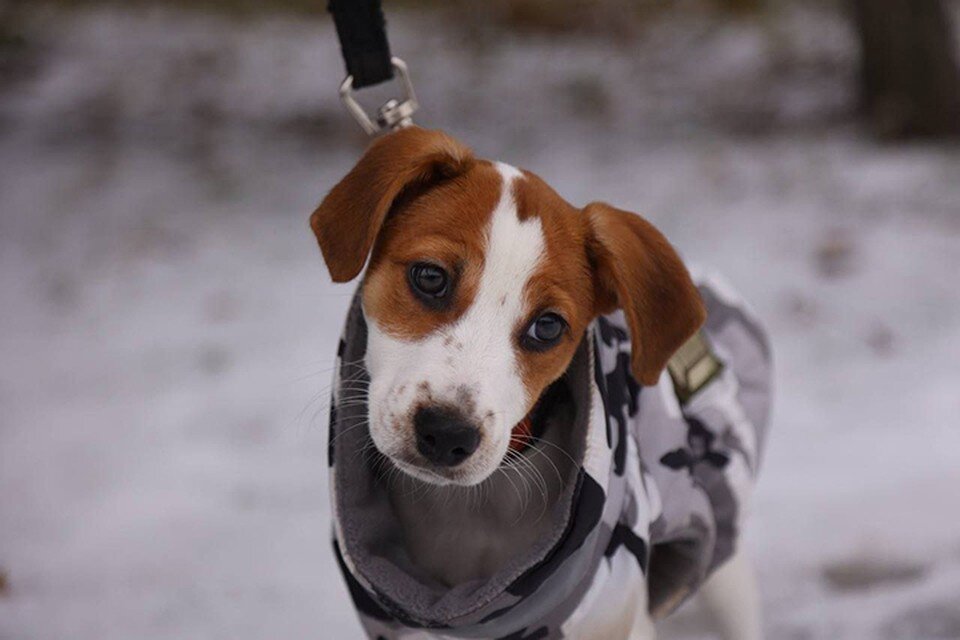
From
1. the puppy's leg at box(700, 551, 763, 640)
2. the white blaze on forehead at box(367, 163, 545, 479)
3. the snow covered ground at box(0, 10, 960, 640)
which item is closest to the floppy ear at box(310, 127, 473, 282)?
the white blaze on forehead at box(367, 163, 545, 479)

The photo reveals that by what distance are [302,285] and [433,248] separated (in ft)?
6.85

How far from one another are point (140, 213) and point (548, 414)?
8.75ft

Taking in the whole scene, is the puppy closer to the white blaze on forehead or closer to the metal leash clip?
the white blaze on forehead

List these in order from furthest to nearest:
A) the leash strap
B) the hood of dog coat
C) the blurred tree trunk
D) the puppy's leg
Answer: the blurred tree trunk < the puppy's leg < the leash strap < the hood of dog coat

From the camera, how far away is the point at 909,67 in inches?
165

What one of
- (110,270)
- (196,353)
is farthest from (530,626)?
(110,270)

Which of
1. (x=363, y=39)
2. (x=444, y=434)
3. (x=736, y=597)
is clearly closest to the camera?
(x=444, y=434)

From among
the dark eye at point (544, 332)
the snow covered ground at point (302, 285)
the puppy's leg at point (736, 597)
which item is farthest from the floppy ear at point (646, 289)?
the snow covered ground at point (302, 285)

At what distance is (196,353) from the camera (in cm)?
334

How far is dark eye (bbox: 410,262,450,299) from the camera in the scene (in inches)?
64.9

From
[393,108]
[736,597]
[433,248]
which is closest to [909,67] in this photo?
[736,597]

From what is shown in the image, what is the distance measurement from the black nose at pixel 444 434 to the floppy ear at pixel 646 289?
1.08 feet

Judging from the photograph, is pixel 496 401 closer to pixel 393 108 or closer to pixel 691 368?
pixel 691 368

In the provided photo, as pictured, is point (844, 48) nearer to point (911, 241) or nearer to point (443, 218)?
point (911, 241)
